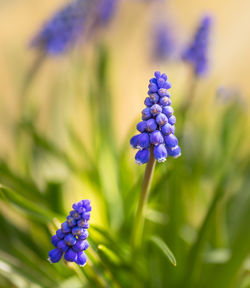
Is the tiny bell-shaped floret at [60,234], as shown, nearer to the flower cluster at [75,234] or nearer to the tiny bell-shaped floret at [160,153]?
the flower cluster at [75,234]

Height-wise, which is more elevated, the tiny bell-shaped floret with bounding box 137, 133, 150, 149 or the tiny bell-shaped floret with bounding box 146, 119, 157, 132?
the tiny bell-shaped floret with bounding box 146, 119, 157, 132

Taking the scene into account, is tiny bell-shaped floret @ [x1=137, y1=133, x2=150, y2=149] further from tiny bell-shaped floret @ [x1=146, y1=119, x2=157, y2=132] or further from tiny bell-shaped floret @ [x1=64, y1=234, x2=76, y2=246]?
tiny bell-shaped floret @ [x1=64, y1=234, x2=76, y2=246]

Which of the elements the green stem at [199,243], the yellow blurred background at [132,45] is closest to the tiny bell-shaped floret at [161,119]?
the green stem at [199,243]

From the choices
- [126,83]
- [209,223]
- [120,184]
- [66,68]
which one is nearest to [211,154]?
[120,184]

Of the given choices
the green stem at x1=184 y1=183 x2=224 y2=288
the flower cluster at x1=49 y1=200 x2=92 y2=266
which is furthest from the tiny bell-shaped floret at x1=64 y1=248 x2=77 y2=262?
the green stem at x1=184 y1=183 x2=224 y2=288

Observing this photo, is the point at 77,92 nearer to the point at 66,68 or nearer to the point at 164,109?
the point at 66,68

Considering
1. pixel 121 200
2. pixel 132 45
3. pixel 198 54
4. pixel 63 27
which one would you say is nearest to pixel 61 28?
pixel 63 27
